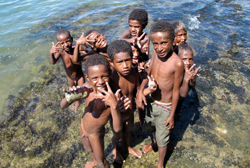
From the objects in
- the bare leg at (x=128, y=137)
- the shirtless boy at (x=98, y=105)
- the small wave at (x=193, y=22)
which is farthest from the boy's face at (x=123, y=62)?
the small wave at (x=193, y=22)

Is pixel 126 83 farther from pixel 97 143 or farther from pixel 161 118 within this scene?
pixel 97 143

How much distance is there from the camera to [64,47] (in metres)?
3.64

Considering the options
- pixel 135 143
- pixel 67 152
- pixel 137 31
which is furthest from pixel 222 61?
pixel 67 152

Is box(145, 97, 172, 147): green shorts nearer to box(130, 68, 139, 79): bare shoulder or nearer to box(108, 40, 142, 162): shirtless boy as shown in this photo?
box(108, 40, 142, 162): shirtless boy

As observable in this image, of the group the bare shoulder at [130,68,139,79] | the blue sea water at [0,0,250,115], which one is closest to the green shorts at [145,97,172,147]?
the bare shoulder at [130,68,139,79]

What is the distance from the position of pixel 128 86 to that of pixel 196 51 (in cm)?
400

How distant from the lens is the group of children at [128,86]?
2219 millimetres

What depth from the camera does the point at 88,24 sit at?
26.3 ft

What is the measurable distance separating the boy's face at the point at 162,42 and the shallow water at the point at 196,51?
184 centimetres

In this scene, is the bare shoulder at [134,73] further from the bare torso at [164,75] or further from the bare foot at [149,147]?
the bare foot at [149,147]

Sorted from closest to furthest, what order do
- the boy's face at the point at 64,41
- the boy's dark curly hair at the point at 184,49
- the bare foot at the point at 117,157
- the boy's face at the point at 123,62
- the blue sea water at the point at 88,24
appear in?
1. the boy's face at the point at 123,62
2. the boy's dark curly hair at the point at 184,49
3. the bare foot at the point at 117,157
4. the boy's face at the point at 64,41
5. the blue sea water at the point at 88,24

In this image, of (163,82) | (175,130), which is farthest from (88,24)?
(163,82)

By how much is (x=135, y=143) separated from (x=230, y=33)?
5.58 meters

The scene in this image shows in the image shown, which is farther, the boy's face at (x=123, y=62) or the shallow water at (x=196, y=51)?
the shallow water at (x=196, y=51)
